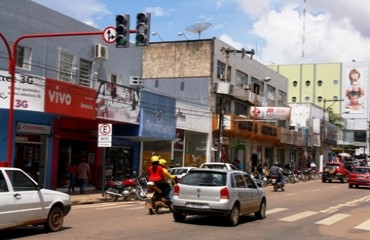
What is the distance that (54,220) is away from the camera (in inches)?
470

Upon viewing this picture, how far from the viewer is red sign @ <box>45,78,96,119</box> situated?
2053cm

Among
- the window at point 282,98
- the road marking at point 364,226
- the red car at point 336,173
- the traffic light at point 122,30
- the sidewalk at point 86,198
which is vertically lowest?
the sidewalk at point 86,198

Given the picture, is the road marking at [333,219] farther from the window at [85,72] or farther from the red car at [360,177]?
the red car at [360,177]

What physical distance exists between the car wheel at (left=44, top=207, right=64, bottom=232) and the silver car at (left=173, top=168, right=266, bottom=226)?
134 inches

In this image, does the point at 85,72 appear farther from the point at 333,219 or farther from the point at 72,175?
the point at 333,219

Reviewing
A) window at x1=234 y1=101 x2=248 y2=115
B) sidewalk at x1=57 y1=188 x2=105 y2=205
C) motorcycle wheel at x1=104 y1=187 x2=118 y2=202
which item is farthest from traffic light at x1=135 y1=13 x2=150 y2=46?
window at x1=234 y1=101 x2=248 y2=115

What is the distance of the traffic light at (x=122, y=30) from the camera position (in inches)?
622

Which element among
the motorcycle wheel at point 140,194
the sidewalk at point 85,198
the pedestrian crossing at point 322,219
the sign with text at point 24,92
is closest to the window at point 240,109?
the sidewalk at point 85,198

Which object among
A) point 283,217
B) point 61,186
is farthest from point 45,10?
point 283,217

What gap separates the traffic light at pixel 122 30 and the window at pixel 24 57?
8.15m

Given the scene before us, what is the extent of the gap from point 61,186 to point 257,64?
30042 mm

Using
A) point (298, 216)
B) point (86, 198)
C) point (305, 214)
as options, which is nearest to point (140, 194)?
point (86, 198)

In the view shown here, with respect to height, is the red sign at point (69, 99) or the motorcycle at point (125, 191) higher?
the red sign at point (69, 99)

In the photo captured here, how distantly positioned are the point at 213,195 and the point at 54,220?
4.17 metres
